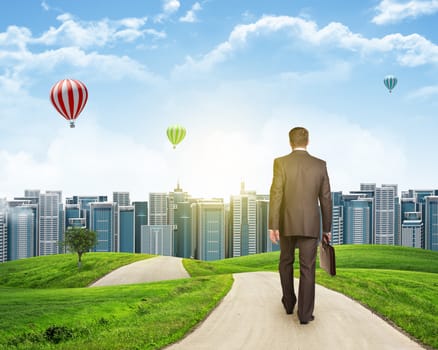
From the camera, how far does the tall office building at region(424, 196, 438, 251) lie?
6668 inches

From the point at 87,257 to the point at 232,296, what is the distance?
2835cm

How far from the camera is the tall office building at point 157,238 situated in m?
164

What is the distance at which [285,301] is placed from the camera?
8289 millimetres

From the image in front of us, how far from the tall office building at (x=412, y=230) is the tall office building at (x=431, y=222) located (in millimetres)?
2238

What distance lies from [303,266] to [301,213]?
0.77 m

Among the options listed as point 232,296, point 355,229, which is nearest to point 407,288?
point 232,296

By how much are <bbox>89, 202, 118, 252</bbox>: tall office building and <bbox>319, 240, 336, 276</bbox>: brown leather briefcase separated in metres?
161

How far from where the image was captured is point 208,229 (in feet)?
534

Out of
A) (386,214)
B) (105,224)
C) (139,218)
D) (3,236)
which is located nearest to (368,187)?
(386,214)

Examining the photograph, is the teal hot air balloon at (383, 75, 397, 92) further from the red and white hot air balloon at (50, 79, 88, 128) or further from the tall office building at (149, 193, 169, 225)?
the tall office building at (149, 193, 169, 225)

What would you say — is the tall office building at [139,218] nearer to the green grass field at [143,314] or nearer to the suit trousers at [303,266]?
the green grass field at [143,314]

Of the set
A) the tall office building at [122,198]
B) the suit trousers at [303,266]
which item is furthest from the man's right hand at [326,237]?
the tall office building at [122,198]

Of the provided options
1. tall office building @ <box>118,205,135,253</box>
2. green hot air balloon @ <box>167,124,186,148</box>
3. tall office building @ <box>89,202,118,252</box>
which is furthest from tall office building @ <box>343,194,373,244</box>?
Result: green hot air balloon @ <box>167,124,186,148</box>

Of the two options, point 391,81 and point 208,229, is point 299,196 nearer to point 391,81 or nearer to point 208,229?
point 391,81
